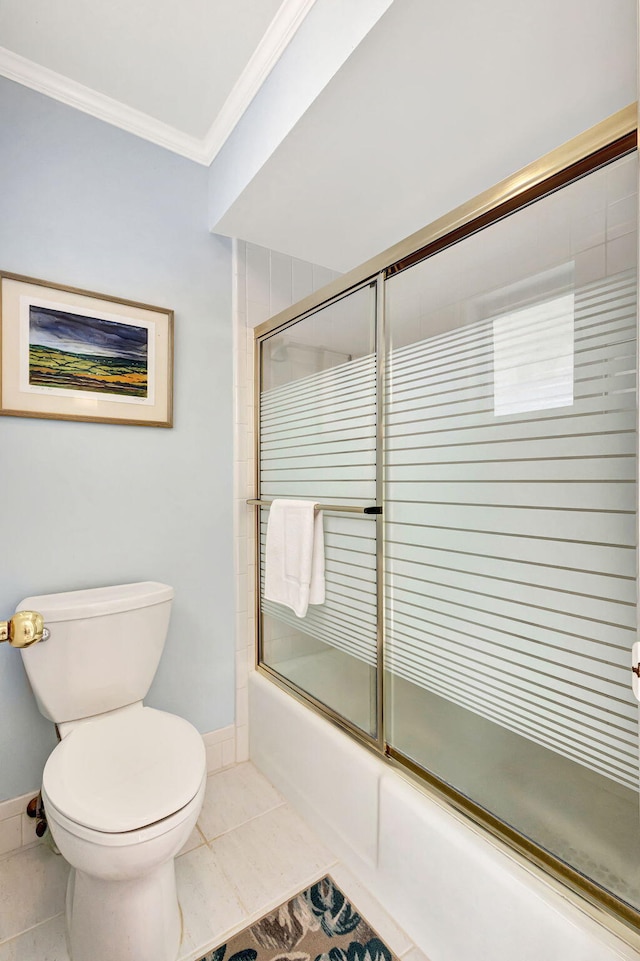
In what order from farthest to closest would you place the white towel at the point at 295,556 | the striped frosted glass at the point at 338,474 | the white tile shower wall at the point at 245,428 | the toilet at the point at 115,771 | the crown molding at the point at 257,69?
the white tile shower wall at the point at 245,428, the white towel at the point at 295,556, the striped frosted glass at the point at 338,474, the crown molding at the point at 257,69, the toilet at the point at 115,771

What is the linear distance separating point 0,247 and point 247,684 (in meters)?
1.83

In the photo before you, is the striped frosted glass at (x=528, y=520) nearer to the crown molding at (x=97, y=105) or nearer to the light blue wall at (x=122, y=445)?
the light blue wall at (x=122, y=445)

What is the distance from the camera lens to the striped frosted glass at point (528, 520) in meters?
0.88

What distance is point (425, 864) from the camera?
3.78 ft

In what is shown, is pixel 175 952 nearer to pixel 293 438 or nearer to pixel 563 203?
pixel 293 438

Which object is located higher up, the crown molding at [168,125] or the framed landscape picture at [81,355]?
the crown molding at [168,125]

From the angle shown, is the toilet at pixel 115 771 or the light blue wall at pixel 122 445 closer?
the toilet at pixel 115 771

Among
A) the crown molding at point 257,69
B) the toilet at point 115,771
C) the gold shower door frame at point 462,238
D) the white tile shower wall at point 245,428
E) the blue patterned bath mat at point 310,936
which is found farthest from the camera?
the white tile shower wall at point 245,428

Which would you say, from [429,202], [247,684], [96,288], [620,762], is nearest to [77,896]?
[247,684]

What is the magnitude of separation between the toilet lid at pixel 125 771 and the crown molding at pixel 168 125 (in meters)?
2.00

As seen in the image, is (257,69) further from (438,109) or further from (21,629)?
(21,629)

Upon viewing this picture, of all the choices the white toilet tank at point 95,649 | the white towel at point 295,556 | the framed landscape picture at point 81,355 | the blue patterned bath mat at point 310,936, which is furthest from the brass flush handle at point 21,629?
the blue patterned bath mat at point 310,936

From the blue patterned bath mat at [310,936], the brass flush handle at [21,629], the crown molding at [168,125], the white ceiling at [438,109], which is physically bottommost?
the blue patterned bath mat at [310,936]

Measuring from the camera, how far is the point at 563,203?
97cm
